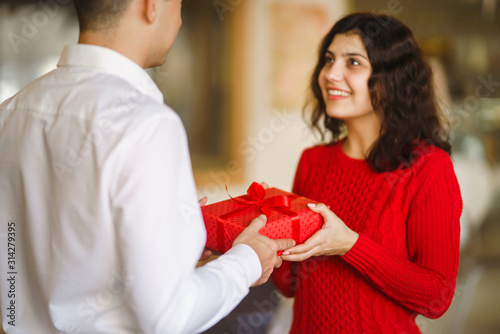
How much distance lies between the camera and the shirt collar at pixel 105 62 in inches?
31.4

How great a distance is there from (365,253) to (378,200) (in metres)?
0.17

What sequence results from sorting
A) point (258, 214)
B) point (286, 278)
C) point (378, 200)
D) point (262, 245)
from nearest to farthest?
1. point (262, 245)
2. point (258, 214)
3. point (378, 200)
4. point (286, 278)

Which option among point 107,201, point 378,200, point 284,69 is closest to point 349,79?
point 378,200

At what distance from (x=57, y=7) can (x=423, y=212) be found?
336cm

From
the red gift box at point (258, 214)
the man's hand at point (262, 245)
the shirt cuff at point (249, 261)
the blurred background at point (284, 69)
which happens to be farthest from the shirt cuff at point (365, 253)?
the blurred background at point (284, 69)

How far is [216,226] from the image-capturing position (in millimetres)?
1092

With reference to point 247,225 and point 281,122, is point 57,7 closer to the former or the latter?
point 281,122

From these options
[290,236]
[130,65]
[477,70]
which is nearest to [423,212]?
[290,236]

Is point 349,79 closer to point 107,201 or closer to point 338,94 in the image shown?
point 338,94

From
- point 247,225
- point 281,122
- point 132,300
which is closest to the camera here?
point 132,300

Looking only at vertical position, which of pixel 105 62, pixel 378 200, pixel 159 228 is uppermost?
pixel 105 62

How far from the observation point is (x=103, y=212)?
716 millimetres

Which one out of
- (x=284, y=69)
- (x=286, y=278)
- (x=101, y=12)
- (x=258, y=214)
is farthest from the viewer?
(x=284, y=69)

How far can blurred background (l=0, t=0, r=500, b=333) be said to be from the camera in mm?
3502
